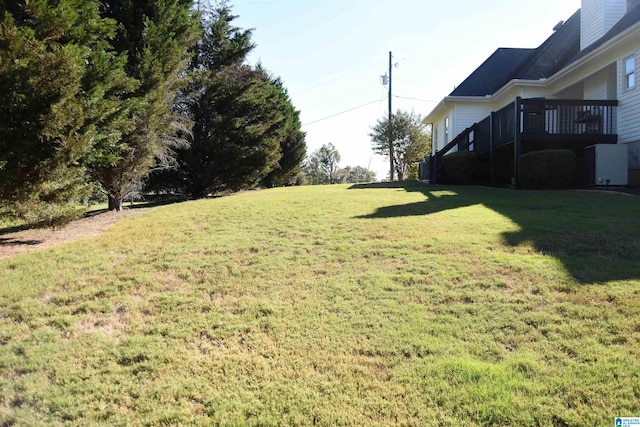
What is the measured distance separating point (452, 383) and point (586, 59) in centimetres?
1336

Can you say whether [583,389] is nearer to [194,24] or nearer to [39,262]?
[39,262]

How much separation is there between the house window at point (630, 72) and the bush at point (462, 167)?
14.7ft

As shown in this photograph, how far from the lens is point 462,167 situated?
13.8 meters

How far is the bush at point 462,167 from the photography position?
13.7 m

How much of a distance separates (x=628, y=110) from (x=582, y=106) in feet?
3.71

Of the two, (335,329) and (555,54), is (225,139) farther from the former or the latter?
(335,329)

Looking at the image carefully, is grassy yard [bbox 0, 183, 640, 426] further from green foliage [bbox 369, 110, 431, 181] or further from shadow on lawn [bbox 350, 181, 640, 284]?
green foliage [bbox 369, 110, 431, 181]

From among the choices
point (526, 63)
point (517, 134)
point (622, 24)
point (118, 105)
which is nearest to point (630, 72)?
point (622, 24)

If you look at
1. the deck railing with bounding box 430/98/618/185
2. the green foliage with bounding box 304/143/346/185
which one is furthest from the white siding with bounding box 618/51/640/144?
the green foliage with bounding box 304/143/346/185

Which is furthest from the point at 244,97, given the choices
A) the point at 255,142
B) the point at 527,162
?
the point at 527,162

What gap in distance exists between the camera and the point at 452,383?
2.47m

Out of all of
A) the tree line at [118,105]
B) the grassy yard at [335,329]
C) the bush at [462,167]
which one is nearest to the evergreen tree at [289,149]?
the tree line at [118,105]

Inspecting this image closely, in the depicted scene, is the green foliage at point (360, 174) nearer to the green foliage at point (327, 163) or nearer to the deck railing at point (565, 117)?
the green foliage at point (327, 163)

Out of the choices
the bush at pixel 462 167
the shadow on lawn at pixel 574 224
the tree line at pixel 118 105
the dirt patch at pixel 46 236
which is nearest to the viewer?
the shadow on lawn at pixel 574 224
